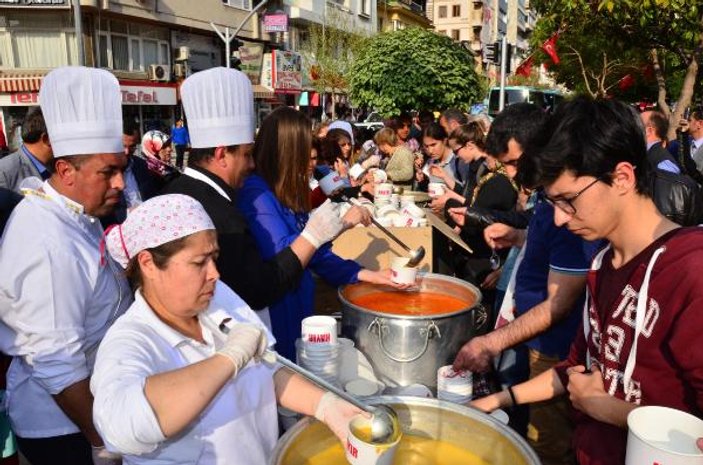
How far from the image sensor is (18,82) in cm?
1686

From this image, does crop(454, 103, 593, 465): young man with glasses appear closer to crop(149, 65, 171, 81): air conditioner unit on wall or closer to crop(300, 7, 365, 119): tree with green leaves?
crop(149, 65, 171, 81): air conditioner unit on wall

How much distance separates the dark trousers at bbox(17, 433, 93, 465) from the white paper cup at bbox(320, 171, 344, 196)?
3.27 m

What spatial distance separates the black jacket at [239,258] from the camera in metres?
2.11

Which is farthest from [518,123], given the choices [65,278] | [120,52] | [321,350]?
[120,52]

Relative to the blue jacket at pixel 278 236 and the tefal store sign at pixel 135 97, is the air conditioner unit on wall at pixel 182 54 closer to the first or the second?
the tefal store sign at pixel 135 97

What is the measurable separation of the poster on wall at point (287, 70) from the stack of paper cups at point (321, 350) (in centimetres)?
2523

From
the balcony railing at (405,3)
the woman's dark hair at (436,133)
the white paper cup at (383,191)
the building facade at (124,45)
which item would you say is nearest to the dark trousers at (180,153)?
the building facade at (124,45)

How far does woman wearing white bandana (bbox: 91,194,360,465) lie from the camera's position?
1241 millimetres

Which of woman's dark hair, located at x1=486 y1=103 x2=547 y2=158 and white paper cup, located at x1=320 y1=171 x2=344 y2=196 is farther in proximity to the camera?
white paper cup, located at x1=320 y1=171 x2=344 y2=196

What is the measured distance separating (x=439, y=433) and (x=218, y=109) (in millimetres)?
1599

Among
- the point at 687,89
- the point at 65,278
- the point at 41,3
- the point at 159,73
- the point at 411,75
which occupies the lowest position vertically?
the point at 65,278

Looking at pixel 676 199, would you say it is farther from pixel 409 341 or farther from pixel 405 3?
pixel 405 3

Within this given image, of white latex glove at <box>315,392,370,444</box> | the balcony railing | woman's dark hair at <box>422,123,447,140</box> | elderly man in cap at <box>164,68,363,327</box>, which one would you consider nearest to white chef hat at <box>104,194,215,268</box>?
elderly man in cap at <box>164,68,363,327</box>

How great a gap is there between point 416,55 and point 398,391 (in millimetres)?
11983
